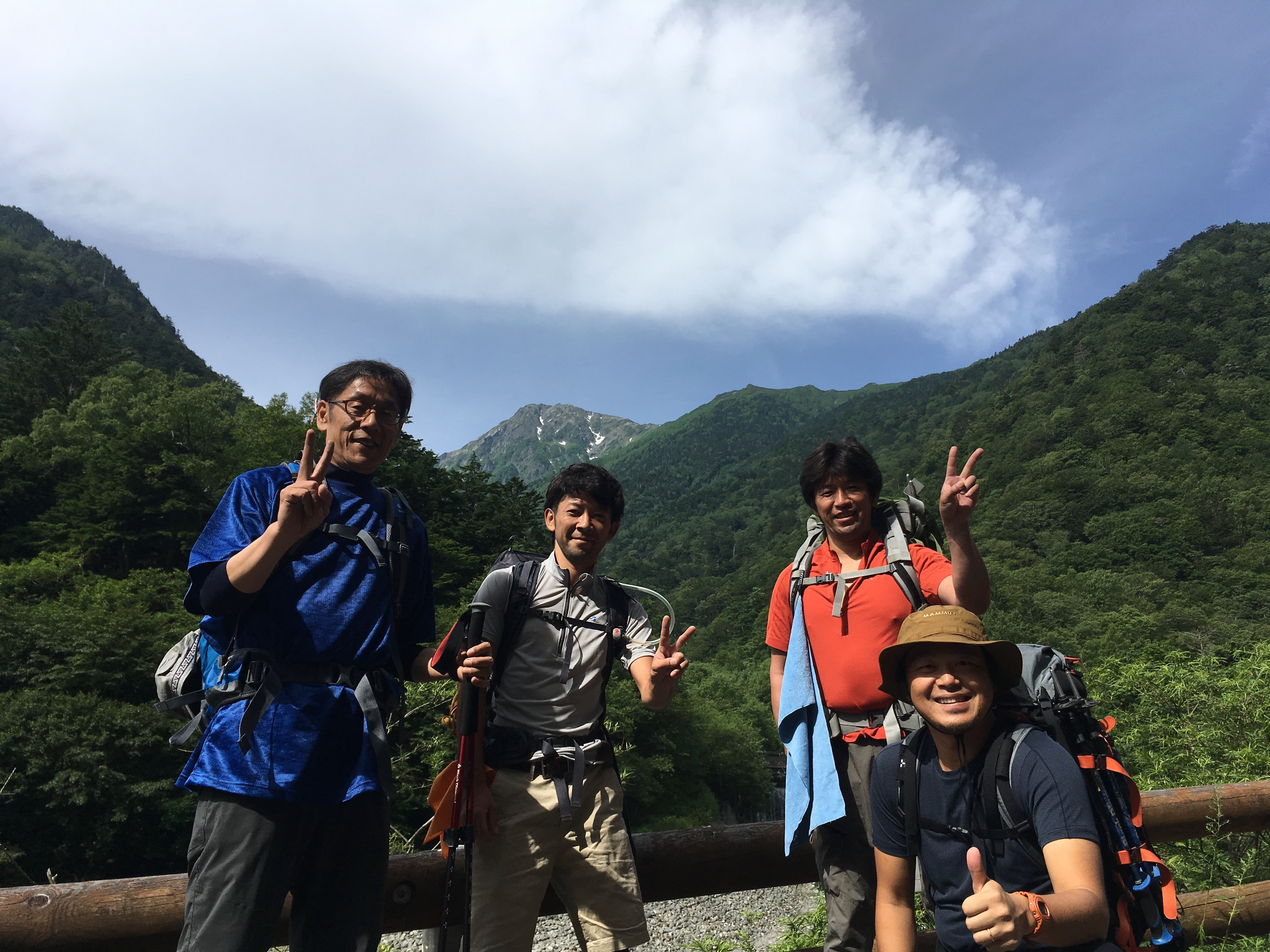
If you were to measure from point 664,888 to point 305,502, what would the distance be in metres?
1.94

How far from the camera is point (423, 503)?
33312 millimetres

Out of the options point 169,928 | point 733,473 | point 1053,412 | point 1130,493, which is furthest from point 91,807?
point 733,473

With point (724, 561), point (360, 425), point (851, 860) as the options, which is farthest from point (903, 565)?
point (724, 561)

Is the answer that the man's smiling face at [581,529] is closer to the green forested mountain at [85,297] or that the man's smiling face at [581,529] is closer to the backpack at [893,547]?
the backpack at [893,547]

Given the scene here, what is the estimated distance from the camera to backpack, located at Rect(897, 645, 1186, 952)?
6.30 feet

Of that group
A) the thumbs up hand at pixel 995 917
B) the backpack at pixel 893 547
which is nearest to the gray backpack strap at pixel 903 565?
the backpack at pixel 893 547

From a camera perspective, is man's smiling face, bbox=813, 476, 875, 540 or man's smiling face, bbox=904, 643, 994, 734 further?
man's smiling face, bbox=813, 476, 875, 540

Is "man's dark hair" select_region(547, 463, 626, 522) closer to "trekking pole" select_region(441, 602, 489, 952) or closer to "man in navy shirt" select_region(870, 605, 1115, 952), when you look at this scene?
"trekking pole" select_region(441, 602, 489, 952)

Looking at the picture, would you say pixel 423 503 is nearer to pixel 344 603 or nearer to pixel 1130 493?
pixel 344 603

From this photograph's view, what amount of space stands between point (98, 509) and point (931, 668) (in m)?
36.5

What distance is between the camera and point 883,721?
8.52 ft

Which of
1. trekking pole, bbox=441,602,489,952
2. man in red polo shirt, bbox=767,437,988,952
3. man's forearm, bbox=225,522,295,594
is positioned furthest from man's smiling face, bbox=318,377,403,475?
man in red polo shirt, bbox=767,437,988,952

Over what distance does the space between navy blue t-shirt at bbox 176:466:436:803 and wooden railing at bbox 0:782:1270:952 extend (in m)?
0.62

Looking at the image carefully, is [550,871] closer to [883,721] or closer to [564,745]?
[564,745]
